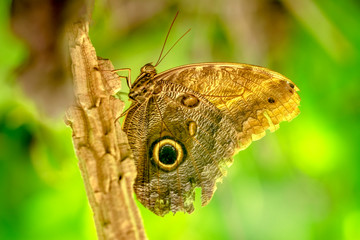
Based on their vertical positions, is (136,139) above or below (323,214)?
above

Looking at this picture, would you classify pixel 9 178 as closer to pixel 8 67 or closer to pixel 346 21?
pixel 8 67

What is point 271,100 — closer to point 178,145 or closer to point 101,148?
point 178,145

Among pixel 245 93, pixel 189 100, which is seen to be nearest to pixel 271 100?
pixel 245 93

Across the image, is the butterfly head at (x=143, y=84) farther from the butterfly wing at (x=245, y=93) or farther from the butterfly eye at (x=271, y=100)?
the butterfly eye at (x=271, y=100)

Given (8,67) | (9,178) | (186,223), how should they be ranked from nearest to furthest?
(8,67)
(9,178)
(186,223)

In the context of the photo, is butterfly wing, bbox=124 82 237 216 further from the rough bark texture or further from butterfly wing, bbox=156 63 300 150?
the rough bark texture

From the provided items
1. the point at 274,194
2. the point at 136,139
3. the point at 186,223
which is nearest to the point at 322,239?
the point at 274,194

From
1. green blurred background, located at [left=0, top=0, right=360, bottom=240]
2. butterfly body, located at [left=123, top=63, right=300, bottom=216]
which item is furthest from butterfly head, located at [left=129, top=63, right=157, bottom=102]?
green blurred background, located at [left=0, top=0, right=360, bottom=240]
